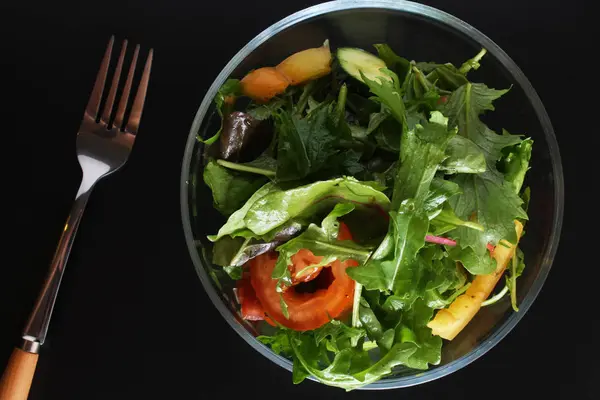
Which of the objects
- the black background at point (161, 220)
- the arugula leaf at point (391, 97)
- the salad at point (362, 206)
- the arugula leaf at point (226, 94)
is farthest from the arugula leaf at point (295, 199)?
the black background at point (161, 220)

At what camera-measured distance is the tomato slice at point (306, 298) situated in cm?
90

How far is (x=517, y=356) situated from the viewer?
1.14 metres

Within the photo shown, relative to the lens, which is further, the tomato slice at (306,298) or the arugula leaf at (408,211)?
the tomato slice at (306,298)

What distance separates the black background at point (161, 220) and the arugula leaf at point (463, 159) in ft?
1.38

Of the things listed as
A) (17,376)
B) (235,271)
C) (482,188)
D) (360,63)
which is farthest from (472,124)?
(17,376)

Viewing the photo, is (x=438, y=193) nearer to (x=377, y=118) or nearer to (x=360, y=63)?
(x=377, y=118)

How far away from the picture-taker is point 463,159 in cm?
82

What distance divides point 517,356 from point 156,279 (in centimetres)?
67

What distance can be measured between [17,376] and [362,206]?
681 mm

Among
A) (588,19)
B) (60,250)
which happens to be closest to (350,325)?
(60,250)

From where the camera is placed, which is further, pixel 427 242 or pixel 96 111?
pixel 96 111

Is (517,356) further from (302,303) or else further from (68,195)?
(68,195)

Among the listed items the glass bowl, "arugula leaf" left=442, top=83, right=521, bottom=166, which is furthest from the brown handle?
"arugula leaf" left=442, top=83, right=521, bottom=166

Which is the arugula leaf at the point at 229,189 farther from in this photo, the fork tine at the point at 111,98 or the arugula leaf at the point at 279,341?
the fork tine at the point at 111,98
